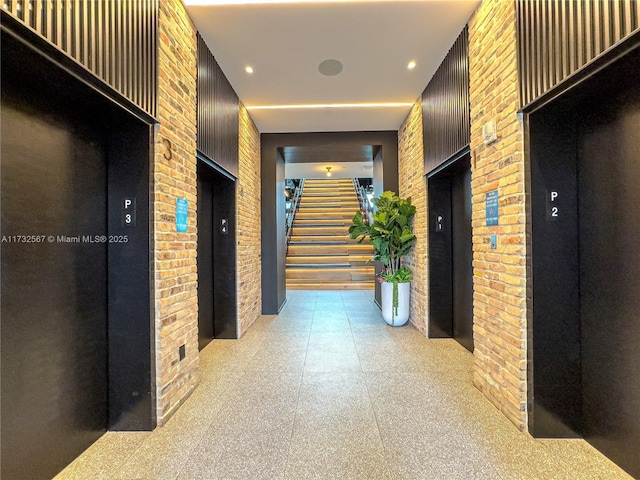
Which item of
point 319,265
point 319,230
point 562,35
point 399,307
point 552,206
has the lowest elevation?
point 399,307

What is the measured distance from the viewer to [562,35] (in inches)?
64.2

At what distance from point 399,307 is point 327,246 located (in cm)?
505

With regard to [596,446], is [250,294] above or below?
above

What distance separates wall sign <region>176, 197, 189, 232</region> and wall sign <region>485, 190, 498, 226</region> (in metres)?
2.40

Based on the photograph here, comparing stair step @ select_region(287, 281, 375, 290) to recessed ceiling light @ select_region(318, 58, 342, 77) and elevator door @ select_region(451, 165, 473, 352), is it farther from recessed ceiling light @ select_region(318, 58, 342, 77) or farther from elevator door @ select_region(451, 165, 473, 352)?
recessed ceiling light @ select_region(318, 58, 342, 77)

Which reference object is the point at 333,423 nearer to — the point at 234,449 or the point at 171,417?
the point at 234,449

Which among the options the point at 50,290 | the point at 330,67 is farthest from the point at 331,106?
the point at 50,290

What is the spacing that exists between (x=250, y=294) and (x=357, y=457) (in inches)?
119

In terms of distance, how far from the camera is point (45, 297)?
5.42ft

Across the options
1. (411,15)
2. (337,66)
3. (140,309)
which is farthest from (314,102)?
(140,309)

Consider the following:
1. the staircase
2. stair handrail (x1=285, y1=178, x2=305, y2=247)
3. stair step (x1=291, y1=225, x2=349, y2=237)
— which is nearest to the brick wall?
the staircase

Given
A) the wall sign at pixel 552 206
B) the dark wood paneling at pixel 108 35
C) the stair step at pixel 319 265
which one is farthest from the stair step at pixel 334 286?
the dark wood paneling at pixel 108 35

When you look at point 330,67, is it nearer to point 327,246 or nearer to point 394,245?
point 394,245

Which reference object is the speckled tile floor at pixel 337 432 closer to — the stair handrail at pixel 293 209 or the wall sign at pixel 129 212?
the wall sign at pixel 129 212
